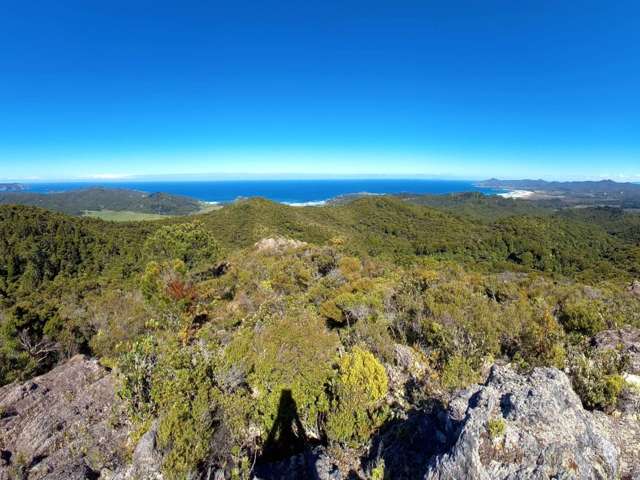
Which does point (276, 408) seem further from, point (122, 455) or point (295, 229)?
point (295, 229)

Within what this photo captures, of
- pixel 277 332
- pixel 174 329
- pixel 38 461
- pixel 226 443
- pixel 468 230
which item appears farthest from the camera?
pixel 468 230

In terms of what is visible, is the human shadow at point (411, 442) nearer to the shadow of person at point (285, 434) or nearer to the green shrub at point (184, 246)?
the shadow of person at point (285, 434)

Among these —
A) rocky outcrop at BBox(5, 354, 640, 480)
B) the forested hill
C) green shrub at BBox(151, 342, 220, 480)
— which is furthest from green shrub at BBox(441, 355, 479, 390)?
the forested hill

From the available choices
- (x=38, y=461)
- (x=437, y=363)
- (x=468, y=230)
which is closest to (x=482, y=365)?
(x=437, y=363)

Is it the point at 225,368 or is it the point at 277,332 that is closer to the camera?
the point at 225,368

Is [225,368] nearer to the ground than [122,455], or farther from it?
farther from it

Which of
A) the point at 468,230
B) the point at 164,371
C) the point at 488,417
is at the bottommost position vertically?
the point at 468,230

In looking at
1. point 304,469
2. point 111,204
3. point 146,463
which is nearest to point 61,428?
point 146,463

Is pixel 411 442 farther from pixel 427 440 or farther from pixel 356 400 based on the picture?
pixel 356 400
